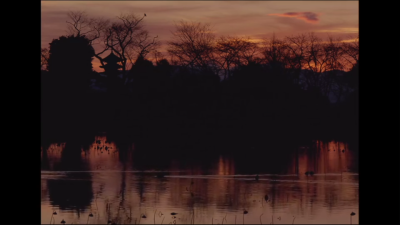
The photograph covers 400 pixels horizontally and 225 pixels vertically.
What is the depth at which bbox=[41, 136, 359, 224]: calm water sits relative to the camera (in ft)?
35.6

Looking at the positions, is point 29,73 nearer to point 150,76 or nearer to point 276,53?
point 150,76

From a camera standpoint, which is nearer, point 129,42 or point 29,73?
point 29,73

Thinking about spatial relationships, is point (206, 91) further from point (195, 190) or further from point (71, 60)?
point (195, 190)

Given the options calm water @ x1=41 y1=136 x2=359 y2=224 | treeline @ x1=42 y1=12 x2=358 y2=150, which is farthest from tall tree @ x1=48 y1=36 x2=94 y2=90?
calm water @ x1=41 y1=136 x2=359 y2=224

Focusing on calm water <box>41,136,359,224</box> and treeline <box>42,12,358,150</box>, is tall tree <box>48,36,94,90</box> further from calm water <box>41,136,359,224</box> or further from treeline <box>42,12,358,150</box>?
calm water <box>41,136,359,224</box>

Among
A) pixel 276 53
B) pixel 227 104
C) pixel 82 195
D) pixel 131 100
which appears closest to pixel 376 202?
pixel 82 195

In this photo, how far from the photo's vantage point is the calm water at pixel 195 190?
35.6ft

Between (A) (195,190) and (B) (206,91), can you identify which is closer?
(A) (195,190)

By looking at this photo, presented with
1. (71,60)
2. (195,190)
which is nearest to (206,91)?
(71,60)

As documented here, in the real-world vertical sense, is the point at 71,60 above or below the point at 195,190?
above

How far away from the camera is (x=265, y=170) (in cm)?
1780

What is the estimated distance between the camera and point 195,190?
45.1ft

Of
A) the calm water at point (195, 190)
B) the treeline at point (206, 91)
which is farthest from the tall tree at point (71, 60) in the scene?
the calm water at point (195, 190)

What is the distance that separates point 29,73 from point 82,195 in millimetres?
4451
